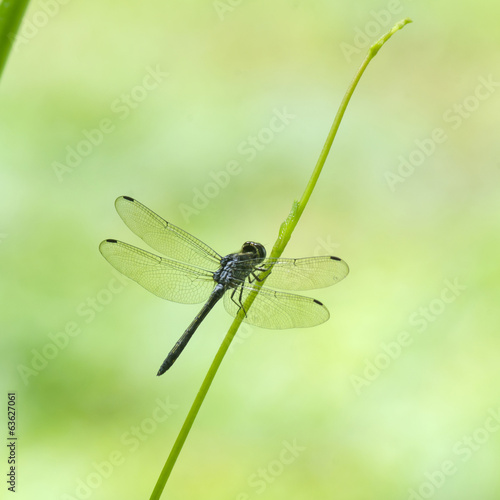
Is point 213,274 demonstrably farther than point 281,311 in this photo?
Yes

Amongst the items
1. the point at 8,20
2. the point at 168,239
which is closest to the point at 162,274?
the point at 168,239

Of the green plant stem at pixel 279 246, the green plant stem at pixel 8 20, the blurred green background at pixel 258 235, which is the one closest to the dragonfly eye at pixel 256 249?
the green plant stem at pixel 279 246

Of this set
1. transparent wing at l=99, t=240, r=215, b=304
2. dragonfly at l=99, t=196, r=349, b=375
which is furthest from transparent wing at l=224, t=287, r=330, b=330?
transparent wing at l=99, t=240, r=215, b=304

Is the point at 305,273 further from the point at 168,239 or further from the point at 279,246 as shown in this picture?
the point at 279,246

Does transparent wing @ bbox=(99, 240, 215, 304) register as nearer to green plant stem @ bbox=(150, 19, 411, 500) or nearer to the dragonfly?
the dragonfly

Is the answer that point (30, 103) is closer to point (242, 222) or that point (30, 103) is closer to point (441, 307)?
point (242, 222)
